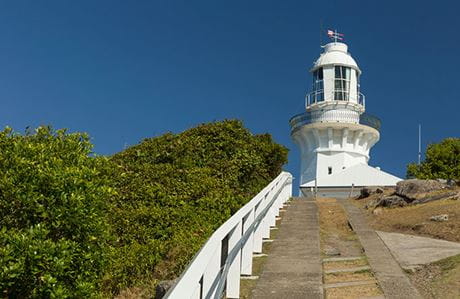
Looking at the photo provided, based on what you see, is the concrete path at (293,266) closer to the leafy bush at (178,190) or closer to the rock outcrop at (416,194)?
the leafy bush at (178,190)

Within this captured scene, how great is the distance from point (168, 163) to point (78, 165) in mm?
8370

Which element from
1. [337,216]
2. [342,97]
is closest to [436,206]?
[337,216]

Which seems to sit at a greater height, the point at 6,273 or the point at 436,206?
the point at 436,206

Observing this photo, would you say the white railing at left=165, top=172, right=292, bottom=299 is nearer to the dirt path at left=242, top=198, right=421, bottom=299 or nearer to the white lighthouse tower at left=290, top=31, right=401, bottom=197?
the dirt path at left=242, top=198, right=421, bottom=299

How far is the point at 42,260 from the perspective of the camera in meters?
6.20

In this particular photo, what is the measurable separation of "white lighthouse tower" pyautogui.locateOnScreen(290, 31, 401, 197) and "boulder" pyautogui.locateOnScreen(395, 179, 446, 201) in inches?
753

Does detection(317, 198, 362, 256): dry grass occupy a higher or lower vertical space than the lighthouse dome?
lower

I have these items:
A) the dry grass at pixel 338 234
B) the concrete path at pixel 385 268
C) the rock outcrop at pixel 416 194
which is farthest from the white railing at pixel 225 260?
the rock outcrop at pixel 416 194

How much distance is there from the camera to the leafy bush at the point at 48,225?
6.12 metres

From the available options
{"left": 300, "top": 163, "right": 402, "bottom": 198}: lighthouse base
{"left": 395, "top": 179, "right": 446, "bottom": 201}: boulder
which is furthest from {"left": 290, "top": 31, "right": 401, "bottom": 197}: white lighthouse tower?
Answer: {"left": 395, "top": 179, "right": 446, "bottom": 201}: boulder

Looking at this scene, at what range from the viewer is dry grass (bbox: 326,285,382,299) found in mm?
7223

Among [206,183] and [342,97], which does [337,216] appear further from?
[342,97]

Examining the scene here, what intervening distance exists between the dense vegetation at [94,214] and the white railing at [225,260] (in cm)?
113

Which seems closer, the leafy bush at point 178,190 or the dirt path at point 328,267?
the dirt path at point 328,267
